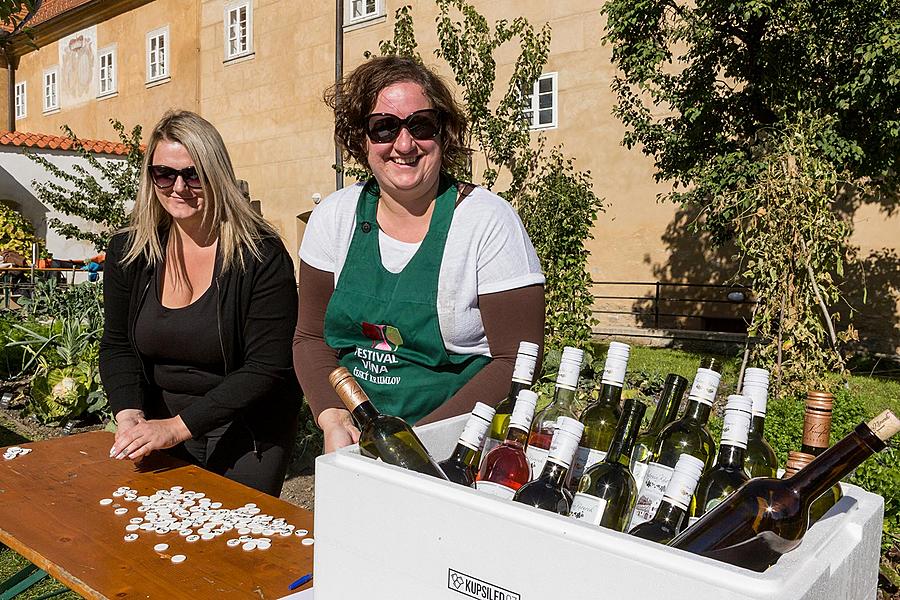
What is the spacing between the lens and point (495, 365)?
2.02m

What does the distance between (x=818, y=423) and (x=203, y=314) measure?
1971 millimetres

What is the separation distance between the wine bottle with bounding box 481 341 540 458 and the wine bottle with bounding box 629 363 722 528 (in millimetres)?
249

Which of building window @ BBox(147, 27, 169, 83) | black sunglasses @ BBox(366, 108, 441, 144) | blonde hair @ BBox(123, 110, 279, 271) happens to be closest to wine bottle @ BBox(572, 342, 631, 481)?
black sunglasses @ BBox(366, 108, 441, 144)

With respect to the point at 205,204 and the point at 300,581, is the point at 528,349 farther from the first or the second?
the point at 205,204

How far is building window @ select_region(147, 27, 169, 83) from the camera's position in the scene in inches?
782

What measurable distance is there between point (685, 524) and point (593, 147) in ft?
38.8

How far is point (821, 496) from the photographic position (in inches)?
44.8

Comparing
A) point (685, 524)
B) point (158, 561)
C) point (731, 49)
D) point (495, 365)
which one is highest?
point (731, 49)

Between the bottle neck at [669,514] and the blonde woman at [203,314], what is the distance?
173 cm

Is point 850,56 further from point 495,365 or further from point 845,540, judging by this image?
point 845,540

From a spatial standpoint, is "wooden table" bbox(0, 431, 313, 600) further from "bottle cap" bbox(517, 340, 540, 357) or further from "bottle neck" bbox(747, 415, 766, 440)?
"bottle neck" bbox(747, 415, 766, 440)

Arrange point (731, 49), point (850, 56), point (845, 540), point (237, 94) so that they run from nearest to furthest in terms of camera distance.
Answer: point (845, 540) < point (850, 56) < point (731, 49) < point (237, 94)

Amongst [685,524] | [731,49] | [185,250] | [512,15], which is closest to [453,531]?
[685,524]

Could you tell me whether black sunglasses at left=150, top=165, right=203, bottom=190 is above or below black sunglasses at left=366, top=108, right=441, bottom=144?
below
